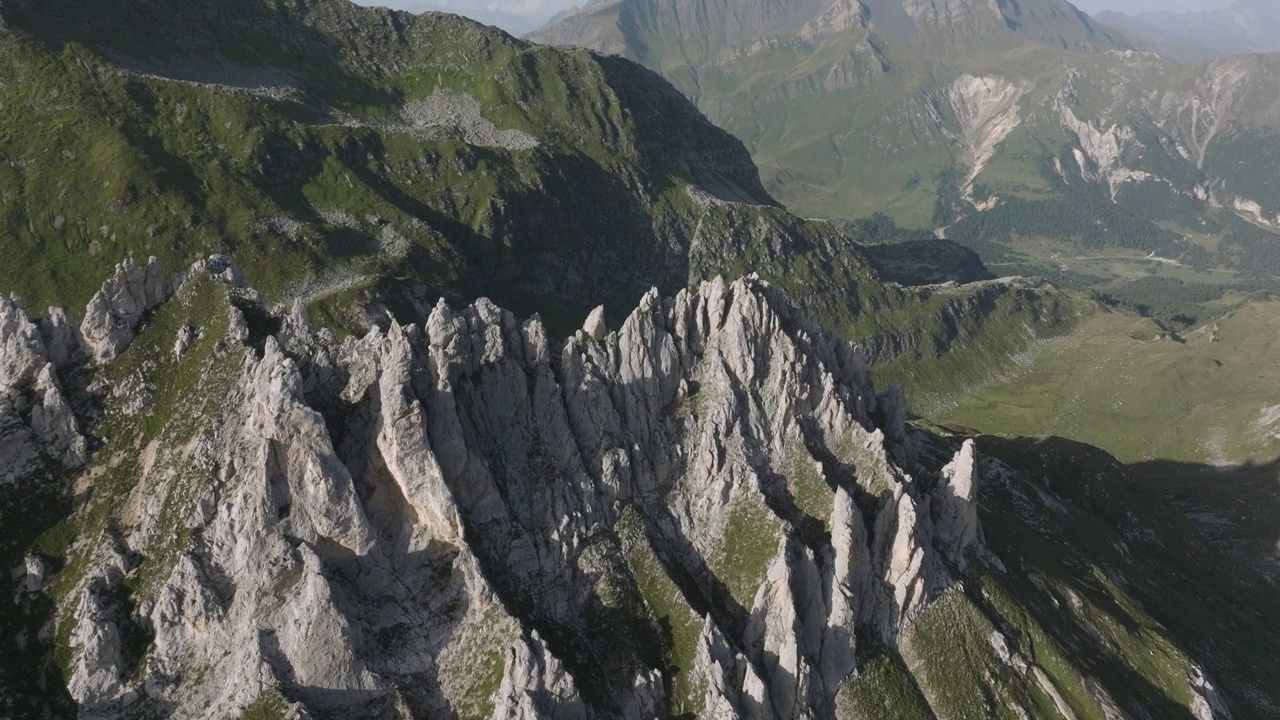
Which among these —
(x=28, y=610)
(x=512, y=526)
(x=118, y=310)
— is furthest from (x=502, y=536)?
(x=118, y=310)

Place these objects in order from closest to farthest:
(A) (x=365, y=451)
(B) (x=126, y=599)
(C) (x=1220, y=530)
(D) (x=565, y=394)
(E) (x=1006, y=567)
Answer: (B) (x=126, y=599) → (A) (x=365, y=451) → (D) (x=565, y=394) → (E) (x=1006, y=567) → (C) (x=1220, y=530)

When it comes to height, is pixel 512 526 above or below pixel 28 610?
below

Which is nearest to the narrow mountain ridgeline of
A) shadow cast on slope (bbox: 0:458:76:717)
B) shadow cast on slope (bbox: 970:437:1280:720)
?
shadow cast on slope (bbox: 0:458:76:717)

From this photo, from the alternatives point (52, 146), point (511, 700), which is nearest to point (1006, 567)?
point (511, 700)

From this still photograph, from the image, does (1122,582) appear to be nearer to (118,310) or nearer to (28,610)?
(28,610)

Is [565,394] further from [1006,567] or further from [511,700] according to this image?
[1006,567]

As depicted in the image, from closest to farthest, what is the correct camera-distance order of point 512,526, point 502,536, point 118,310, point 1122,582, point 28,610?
point 28,610
point 118,310
point 502,536
point 512,526
point 1122,582

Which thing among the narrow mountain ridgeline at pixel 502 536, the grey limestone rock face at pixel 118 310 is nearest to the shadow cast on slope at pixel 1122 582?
the narrow mountain ridgeline at pixel 502 536
